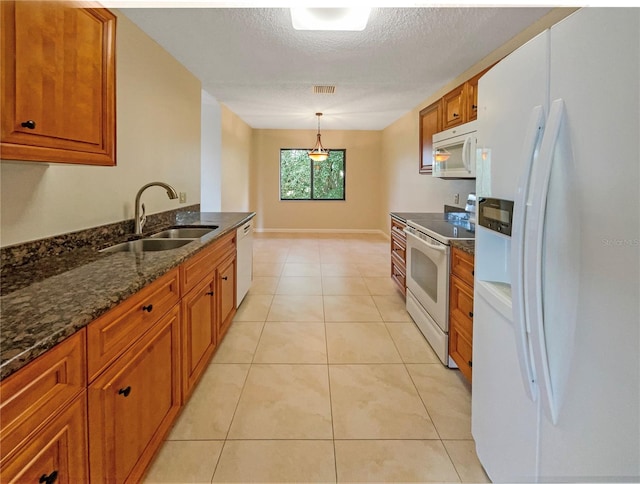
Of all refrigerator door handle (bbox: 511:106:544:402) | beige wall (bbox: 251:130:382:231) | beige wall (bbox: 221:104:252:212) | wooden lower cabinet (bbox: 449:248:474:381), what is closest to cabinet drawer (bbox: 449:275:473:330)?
wooden lower cabinet (bbox: 449:248:474:381)

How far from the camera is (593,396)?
91 cm

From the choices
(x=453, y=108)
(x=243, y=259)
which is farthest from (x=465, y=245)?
(x=243, y=259)

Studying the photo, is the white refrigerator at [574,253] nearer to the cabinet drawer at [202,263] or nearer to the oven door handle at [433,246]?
the oven door handle at [433,246]

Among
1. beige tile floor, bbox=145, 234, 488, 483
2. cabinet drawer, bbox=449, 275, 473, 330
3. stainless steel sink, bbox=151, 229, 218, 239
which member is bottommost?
beige tile floor, bbox=145, 234, 488, 483

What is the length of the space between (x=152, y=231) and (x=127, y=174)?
17.2 inches

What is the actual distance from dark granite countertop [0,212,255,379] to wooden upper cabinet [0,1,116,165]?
0.43 metres

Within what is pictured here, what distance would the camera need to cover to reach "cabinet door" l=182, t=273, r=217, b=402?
1920mm

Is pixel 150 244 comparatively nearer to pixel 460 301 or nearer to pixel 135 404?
pixel 135 404

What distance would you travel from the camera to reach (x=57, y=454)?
92 cm

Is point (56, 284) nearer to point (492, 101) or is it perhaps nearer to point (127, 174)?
point (127, 174)

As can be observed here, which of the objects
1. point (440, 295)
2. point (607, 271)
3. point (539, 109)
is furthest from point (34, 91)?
point (440, 295)

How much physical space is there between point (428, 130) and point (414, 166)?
221 centimetres

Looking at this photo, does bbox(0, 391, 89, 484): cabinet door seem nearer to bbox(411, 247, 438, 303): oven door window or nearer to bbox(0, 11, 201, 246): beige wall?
bbox(0, 11, 201, 246): beige wall

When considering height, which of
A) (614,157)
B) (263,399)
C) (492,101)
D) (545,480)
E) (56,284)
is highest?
(492,101)
